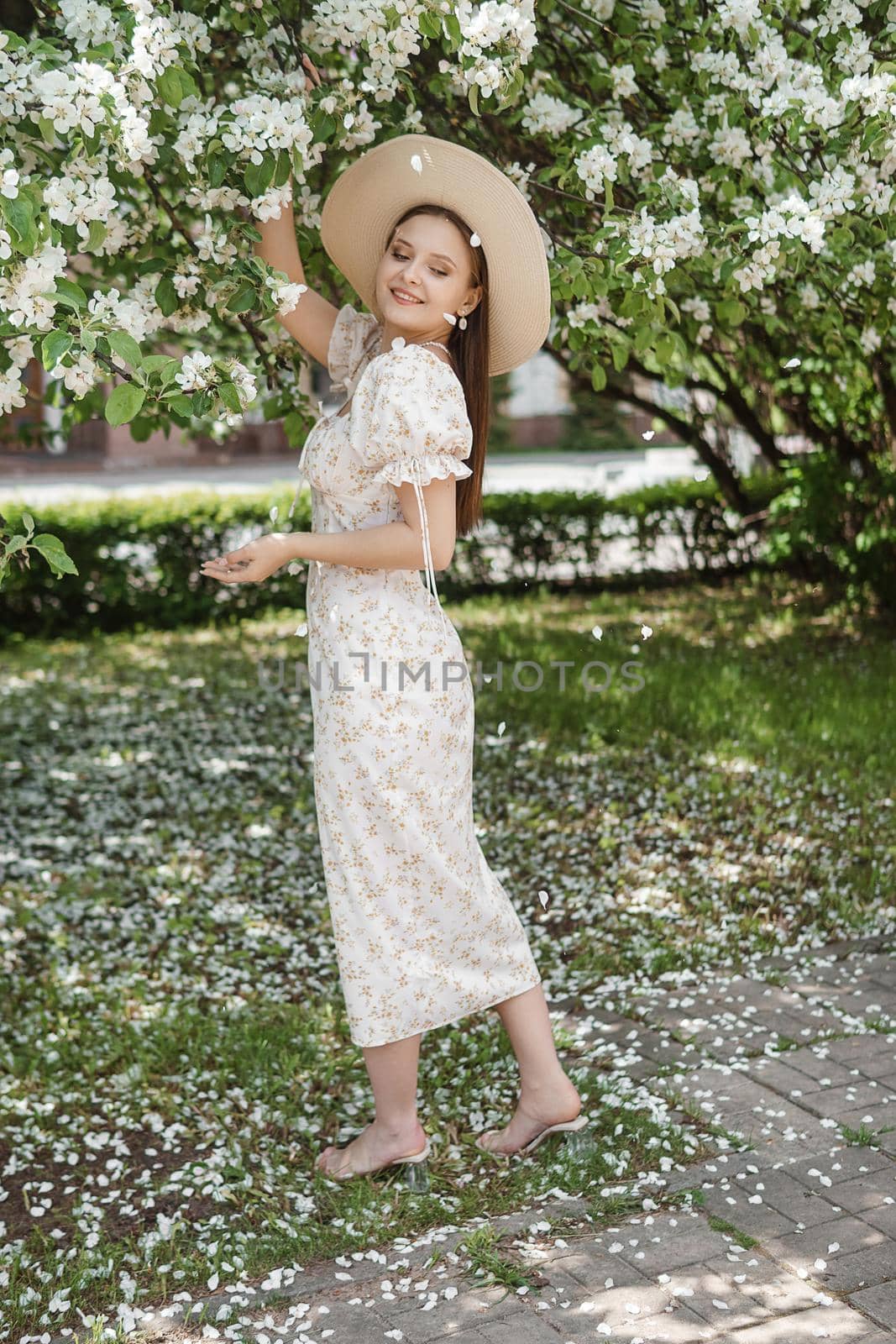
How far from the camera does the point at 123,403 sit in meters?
2.47

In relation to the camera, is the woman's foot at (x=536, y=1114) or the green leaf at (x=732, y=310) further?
the green leaf at (x=732, y=310)

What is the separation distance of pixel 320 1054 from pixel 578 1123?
901 mm

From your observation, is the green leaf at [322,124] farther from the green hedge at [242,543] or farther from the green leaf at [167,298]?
the green hedge at [242,543]

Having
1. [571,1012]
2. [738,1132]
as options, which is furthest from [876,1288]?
[571,1012]

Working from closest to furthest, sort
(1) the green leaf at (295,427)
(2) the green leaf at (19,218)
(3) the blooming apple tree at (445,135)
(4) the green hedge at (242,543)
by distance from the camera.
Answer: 1. (2) the green leaf at (19,218)
2. (3) the blooming apple tree at (445,135)
3. (1) the green leaf at (295,427)
4. (4) the green hedge at (242,543)

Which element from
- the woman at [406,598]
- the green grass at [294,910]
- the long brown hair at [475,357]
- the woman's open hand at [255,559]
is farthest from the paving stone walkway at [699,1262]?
the long brown hair at [475,357]

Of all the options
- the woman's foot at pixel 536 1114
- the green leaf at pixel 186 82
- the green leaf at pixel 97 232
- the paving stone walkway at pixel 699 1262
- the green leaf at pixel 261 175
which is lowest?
the paving stone walkway at pixel 699 1262

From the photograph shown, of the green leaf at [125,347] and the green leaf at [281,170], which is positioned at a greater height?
the green leaf at [281,170]

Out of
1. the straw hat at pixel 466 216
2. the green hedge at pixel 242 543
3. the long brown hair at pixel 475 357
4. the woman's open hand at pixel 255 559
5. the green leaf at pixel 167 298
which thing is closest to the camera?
the woman's open hand at pixel 255 559

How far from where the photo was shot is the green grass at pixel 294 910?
10.4ft

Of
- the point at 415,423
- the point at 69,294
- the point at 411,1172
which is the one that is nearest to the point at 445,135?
the point at 415,423

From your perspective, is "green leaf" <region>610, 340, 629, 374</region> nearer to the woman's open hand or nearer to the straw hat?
the straw hat

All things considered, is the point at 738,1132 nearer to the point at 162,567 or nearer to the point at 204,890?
the point at 204,890

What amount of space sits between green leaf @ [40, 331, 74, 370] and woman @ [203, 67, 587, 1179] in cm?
59
